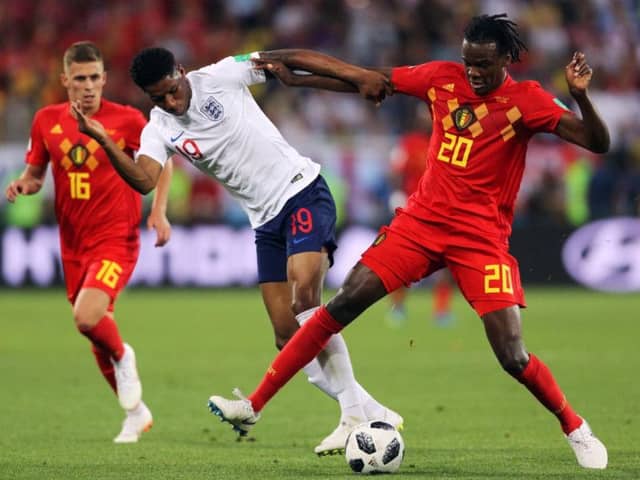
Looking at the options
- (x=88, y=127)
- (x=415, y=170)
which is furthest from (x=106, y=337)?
(x=415, y=170)

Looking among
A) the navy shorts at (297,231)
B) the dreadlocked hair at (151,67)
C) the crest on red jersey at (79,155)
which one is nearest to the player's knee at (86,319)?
the crest on red jersey at (79,155)

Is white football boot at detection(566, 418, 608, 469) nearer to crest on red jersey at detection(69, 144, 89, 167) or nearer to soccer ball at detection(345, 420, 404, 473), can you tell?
soccer ball at detection(345, 420, 404, 473)

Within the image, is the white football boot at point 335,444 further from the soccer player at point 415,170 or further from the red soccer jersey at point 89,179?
the soccer player at point 415,170

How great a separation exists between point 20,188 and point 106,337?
1091mm

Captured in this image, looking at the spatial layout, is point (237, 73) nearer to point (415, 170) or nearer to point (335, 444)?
point (335, 444)

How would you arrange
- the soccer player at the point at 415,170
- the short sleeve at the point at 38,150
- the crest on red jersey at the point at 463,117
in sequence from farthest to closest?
the soccer player at the point at 415,170 → the short sleeve at the point at 38,150 → the crest on red jersey at the point at 463,117

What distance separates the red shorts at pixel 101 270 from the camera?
823 centimetres

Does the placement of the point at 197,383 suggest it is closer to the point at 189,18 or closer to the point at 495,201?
the point at 495,201

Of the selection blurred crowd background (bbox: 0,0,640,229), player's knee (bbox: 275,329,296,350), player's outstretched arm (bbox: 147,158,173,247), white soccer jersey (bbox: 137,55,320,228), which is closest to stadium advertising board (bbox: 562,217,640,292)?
blurred crowd background (bbox: 0,0,640,229)

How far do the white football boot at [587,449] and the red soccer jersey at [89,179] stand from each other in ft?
10.6

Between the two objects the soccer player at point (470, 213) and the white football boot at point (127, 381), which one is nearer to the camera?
the soccer player at point (470, 213)

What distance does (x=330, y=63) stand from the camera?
6.91 m

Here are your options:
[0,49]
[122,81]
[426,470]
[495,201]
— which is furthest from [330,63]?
[0,49]

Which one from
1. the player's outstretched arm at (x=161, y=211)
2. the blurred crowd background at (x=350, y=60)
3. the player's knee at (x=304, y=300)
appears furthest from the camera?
the blurred crowd background at (x=350, y=60)
